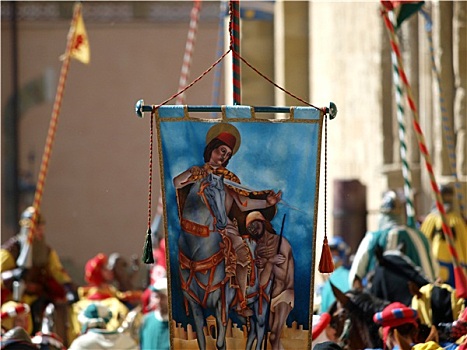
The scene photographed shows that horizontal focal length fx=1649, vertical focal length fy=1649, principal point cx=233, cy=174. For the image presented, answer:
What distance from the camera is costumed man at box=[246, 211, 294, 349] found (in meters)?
8.12

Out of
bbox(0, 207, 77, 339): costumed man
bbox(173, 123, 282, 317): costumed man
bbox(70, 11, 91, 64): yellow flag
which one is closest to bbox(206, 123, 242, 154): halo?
bbox(173, 123, 282, 317): costumed man

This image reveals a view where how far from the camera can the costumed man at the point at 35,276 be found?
14172mm

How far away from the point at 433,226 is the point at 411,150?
4511 mm

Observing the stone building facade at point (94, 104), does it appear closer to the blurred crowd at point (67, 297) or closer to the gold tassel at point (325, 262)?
the blurred crowd at point (67, 297)

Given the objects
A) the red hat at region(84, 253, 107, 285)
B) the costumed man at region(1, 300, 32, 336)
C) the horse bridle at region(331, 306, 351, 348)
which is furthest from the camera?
the red hat at region(84, 253, 107, 285)

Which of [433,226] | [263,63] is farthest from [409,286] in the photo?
[263,63]

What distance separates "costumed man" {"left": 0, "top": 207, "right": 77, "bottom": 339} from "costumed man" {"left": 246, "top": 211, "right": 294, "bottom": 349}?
601 cm

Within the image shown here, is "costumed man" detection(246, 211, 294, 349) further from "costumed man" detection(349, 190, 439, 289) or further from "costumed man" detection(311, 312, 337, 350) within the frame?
"costumed man" detection(349, 190, 439, 289)

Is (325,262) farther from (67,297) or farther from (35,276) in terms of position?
(35,276)

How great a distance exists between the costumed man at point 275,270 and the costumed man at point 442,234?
5.49 metres

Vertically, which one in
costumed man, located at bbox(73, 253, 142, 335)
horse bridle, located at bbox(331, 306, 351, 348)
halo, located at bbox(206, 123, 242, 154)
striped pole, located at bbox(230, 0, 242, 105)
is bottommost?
costumed man, located at bbox(73, 253, 142, 335)

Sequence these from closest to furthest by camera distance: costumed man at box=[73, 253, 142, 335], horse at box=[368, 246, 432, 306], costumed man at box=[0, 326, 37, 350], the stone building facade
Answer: costumed man at box=[0, 326, 37, 350] → horse at box=[368, 246, 432, 306] → costumed man at box=[73, 253, 142, 335] → the stone building facade

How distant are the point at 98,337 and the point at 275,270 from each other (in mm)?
2798

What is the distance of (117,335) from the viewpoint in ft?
35.6
